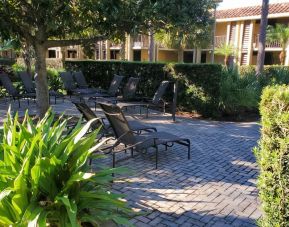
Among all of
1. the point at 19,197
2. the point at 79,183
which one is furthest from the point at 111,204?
the point at 19,197

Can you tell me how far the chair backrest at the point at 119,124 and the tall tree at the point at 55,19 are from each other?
5.17 feet

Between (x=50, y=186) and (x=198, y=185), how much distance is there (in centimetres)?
260

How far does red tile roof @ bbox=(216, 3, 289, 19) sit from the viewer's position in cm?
2727

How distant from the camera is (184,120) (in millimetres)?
9836

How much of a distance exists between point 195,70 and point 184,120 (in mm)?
1737

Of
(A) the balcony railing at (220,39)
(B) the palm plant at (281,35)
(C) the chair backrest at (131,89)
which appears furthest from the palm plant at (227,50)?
(C) the chair backrest at (131,89)

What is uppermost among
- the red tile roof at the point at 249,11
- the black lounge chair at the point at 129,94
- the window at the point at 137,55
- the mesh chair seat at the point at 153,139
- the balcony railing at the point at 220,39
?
the red tile roof at the point at 249,11

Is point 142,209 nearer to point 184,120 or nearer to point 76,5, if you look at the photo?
point 76,5

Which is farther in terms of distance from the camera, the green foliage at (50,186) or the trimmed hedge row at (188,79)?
the trimmed hedge row at (188,79)

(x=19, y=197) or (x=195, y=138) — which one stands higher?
Result: (x=19, y=197)

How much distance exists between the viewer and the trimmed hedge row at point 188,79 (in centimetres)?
1011

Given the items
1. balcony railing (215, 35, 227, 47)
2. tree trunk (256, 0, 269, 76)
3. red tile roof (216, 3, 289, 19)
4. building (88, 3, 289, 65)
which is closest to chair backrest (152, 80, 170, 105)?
tree trunk (256, 0, 269, 76)

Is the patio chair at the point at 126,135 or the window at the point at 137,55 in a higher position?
the window at the point at 137,55

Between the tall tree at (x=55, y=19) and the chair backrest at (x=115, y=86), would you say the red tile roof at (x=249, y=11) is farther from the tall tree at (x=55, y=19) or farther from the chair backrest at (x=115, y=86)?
the tall tree at (x=55, y=19)
